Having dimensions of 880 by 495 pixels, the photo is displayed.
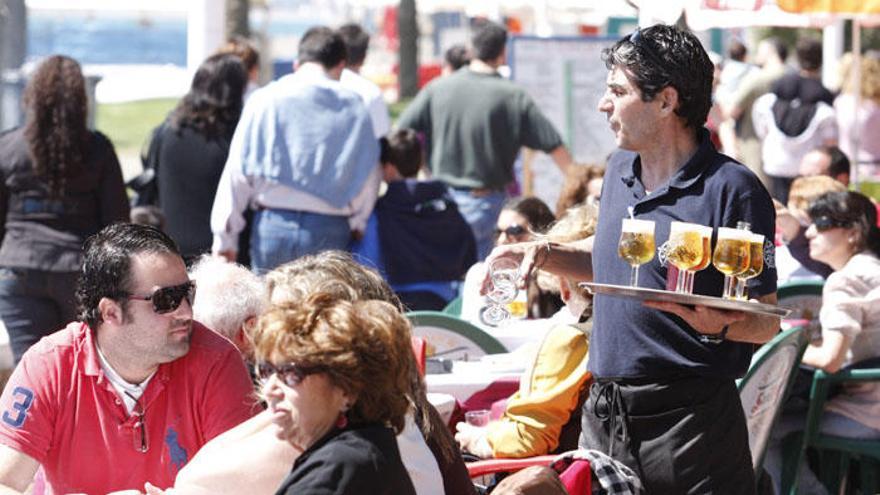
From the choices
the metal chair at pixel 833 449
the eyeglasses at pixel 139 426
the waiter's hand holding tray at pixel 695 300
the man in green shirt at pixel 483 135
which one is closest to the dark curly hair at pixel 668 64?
the waiter's hand holding tray at pixel 695 300

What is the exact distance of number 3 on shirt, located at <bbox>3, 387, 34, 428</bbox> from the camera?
3824 millimetres

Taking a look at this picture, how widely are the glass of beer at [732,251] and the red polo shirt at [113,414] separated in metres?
1.13

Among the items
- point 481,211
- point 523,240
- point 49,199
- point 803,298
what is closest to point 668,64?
point 803,298

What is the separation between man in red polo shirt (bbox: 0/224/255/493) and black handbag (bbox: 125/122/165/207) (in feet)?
14.7

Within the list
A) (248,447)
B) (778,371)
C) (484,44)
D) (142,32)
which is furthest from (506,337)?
(142,32)

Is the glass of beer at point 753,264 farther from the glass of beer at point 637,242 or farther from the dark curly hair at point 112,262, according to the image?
the dark curly hair at point 112,262

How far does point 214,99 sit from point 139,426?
4404 mm

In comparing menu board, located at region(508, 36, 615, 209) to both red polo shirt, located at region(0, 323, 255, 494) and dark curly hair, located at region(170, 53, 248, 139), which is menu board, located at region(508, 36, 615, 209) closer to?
dark curly hair, located at region(170, 53, 248, 139)

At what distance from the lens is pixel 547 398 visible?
4.55 meters

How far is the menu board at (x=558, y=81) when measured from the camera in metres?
11.3

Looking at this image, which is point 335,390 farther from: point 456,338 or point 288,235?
point 288,235

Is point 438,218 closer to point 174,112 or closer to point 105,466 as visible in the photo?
point 174,112

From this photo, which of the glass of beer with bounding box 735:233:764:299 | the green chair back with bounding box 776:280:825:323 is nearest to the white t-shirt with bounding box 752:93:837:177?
the green chair back with bounding box 776:280:825:323

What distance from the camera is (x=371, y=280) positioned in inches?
147
